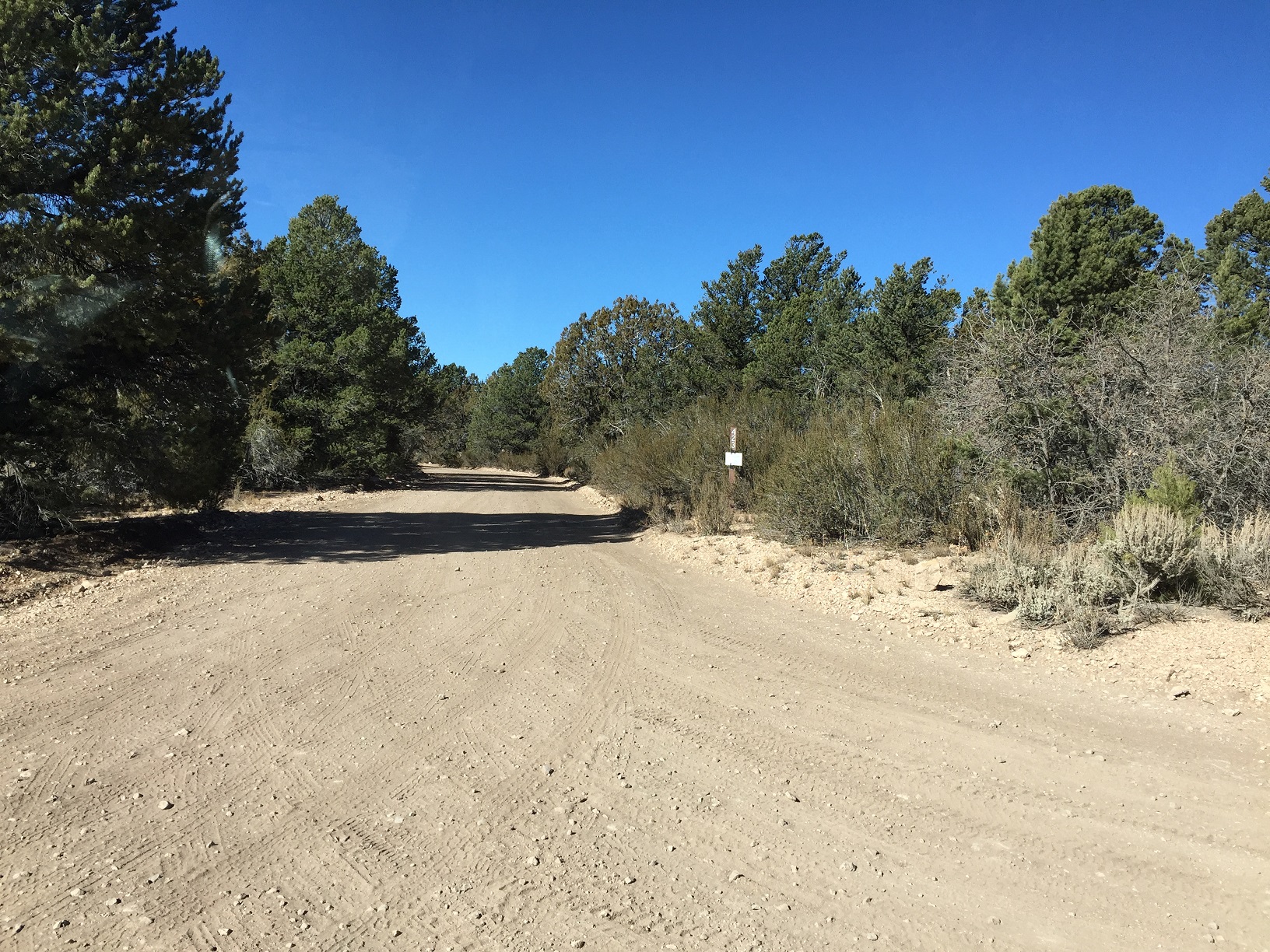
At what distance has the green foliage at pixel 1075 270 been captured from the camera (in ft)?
64.3

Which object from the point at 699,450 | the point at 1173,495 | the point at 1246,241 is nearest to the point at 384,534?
the point at 699,450

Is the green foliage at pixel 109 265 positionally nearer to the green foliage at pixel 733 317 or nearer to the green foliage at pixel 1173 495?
the green foliage at pixel 1173 495

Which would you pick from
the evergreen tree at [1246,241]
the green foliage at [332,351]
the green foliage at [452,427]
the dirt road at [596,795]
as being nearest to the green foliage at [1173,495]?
the dirt road at [596,795]

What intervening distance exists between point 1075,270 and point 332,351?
2559cm

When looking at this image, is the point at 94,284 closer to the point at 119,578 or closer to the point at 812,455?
the point at 119,578

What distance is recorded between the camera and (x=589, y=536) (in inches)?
643

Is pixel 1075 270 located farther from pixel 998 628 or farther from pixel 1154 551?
pixel 998 628

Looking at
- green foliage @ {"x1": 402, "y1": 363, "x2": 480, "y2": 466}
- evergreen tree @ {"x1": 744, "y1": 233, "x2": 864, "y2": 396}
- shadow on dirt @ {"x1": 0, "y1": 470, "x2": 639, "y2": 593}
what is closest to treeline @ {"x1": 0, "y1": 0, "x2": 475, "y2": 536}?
shadow on dirt @ {"x1": 0, "y1": 470, "x2": 639, "y2": 593}

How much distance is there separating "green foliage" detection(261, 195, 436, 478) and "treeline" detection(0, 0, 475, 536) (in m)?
13.1

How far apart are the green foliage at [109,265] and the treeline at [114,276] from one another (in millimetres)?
27

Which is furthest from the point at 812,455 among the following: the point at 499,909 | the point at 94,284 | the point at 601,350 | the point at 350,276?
the point at 601,350

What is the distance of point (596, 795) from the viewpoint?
4184 millimetres

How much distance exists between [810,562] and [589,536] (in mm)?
6307

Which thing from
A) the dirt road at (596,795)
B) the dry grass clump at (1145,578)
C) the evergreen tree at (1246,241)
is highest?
the evergreen tree at (1246,241)
